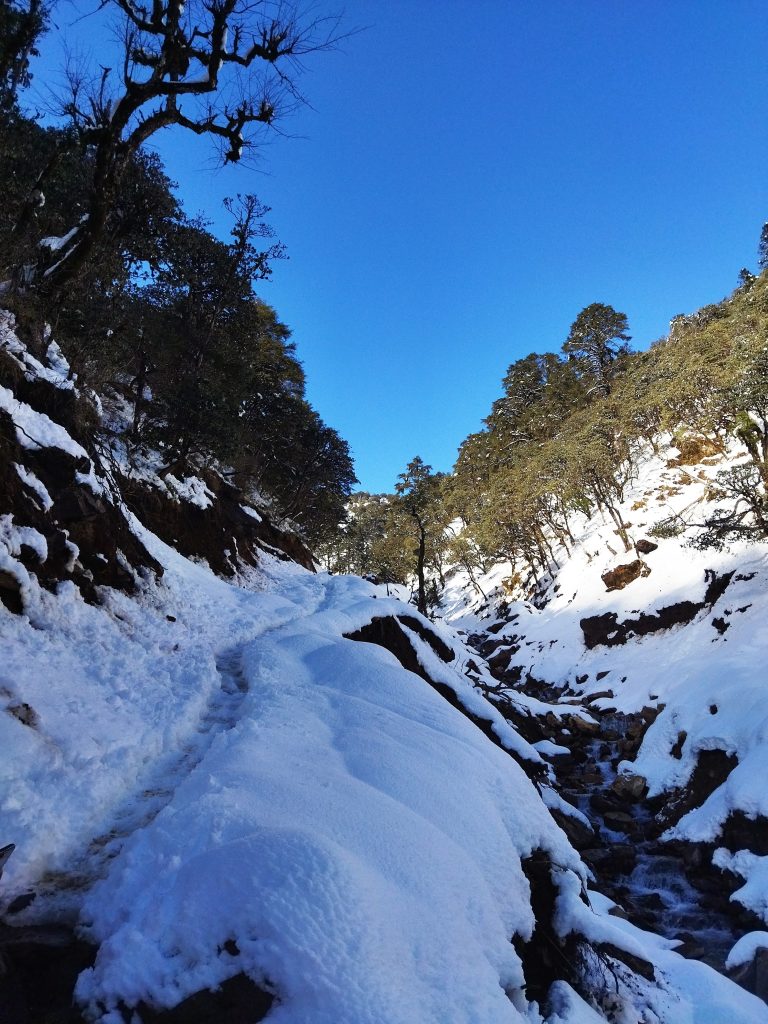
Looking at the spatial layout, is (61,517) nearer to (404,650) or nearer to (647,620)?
(404,650)

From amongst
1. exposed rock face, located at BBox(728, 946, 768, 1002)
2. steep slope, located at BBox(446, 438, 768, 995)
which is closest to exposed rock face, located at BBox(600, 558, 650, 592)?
steep slope, located at BBox(446, 438, 768, 995)

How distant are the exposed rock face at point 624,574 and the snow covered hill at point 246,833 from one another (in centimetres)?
1934

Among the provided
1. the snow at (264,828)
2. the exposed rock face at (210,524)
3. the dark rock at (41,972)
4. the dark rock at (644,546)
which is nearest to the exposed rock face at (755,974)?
the snow at (264,828)

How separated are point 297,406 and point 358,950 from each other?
994 inches

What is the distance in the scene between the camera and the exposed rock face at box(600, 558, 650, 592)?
26.4 meters

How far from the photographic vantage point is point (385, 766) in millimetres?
4609

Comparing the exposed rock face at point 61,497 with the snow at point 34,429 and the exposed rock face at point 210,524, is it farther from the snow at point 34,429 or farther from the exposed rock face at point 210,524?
the exposed rock face at point 210,524

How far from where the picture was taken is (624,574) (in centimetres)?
2719

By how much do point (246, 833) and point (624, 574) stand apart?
28.5 meters

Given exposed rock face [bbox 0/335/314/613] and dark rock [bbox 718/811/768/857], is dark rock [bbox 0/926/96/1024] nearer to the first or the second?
exposed rock face [bbox 0/335/314/613]

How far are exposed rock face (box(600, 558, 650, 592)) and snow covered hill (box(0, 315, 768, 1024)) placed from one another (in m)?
19.3

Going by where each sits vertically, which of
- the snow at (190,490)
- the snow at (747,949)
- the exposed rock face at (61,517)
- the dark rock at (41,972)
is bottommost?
the snow at (747,949)

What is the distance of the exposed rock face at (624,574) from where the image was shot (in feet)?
86.5

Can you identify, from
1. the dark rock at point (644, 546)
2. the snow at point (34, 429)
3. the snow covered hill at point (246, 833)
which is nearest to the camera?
the snow covered hill at point (246, 833)
